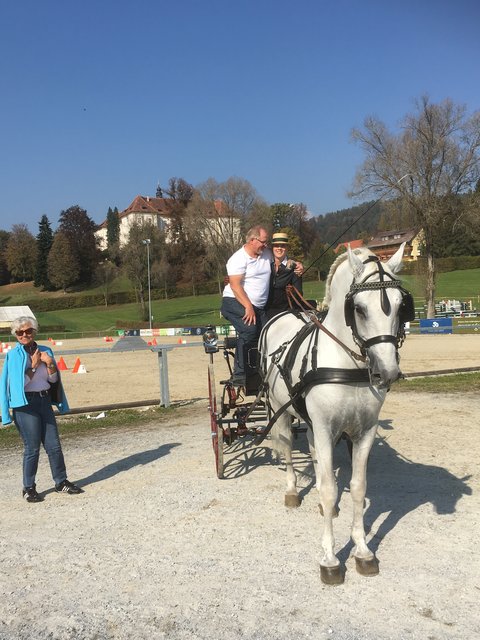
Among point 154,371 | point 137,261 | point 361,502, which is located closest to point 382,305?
point 361,502

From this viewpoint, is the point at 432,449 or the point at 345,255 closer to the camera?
the point at 345,255

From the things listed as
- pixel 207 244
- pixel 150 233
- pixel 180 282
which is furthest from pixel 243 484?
pixel 180 282

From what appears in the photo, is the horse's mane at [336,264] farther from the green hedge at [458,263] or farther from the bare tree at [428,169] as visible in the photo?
the green hedge at [458,263]

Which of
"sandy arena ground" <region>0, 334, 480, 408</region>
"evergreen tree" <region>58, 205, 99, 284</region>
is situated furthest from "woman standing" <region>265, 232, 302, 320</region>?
"evergreen tree" <region>58, 205, 99, 284</region>

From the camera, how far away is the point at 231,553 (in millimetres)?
4121

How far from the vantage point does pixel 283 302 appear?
609cm

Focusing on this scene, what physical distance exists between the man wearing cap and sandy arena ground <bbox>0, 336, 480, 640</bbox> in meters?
1.55

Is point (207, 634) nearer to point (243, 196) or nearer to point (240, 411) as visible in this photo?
point (240, 411)

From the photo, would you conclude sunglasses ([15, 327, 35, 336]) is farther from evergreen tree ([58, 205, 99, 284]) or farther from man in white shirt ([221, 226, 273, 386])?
evergreen tree ([58, 205, 99, 284])

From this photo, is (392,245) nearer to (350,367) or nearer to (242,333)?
(242,333)

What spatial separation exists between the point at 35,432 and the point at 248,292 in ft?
9.29

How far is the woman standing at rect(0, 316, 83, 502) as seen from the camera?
5465mm

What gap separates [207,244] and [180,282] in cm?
2144

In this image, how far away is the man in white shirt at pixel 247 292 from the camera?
5379 millimetres
